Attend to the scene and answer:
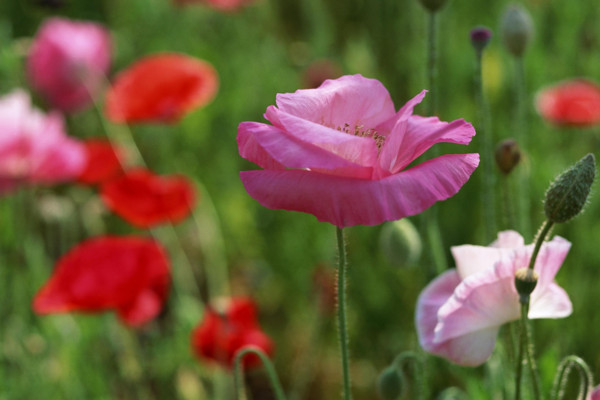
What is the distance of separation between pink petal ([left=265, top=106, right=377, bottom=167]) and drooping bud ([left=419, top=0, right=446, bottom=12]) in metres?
0.28

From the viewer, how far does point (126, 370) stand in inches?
51.8

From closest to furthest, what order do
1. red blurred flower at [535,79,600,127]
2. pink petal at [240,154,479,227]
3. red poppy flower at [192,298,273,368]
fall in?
pink petal at [240,154,479,227] < red poppy flower at [192,298,273,368] < red blurred flower at [535,79,600,127]

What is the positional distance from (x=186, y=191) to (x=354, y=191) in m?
0.83

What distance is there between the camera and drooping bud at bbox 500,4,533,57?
0.94 meters

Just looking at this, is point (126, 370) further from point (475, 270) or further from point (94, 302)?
point (475, 270)

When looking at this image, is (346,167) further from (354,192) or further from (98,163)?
(98,163)

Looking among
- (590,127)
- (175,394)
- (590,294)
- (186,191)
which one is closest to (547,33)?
(590,127)

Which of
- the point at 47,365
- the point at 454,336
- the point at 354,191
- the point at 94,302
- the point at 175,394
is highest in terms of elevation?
the point at 354,191

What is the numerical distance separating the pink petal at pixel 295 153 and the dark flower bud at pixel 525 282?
0.11m

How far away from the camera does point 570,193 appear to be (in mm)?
524

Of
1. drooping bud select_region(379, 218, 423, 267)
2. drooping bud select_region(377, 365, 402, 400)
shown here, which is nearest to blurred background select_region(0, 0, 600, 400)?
drooping bud select_region(379, 218, 423, 267)

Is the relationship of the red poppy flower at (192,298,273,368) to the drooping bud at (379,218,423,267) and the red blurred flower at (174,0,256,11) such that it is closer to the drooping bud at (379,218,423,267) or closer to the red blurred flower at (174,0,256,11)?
the drooping bud at (379,218,423,267)

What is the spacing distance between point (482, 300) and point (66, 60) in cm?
133

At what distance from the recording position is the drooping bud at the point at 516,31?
0.94m
